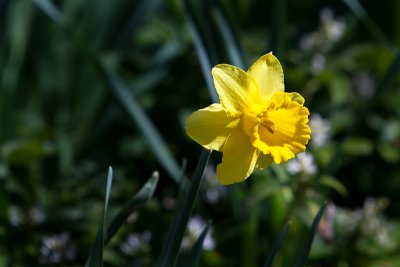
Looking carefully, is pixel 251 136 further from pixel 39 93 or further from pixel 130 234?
pixel 39 93

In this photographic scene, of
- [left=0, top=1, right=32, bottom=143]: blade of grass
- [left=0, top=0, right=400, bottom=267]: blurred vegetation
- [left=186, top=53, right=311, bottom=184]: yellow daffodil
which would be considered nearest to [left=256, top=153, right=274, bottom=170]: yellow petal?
[left=186, top=53, right=311, bottom=184]: yellow daffodil

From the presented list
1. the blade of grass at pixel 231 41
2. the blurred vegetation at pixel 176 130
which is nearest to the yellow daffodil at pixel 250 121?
the blurred vegetation at pixel 176 130

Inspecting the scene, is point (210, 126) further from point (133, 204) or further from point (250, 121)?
point (133, 204)

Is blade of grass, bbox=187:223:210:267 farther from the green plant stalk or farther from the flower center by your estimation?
the green plant stalk

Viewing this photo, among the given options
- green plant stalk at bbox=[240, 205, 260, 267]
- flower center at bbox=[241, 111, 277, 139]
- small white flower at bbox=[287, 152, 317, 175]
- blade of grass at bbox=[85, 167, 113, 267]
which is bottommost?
green plant stalk at bbox=[240, 205, 260, 267]

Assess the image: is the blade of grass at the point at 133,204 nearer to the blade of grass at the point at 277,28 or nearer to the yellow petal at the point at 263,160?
the yellow petal at the point at 263,160

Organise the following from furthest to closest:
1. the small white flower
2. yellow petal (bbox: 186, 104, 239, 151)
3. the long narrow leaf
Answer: the long narrow leaf
the small white flower
yellow petal (bbox: 186, 104, 239, 151)

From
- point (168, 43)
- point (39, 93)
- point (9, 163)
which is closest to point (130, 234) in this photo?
point (9, 163)
